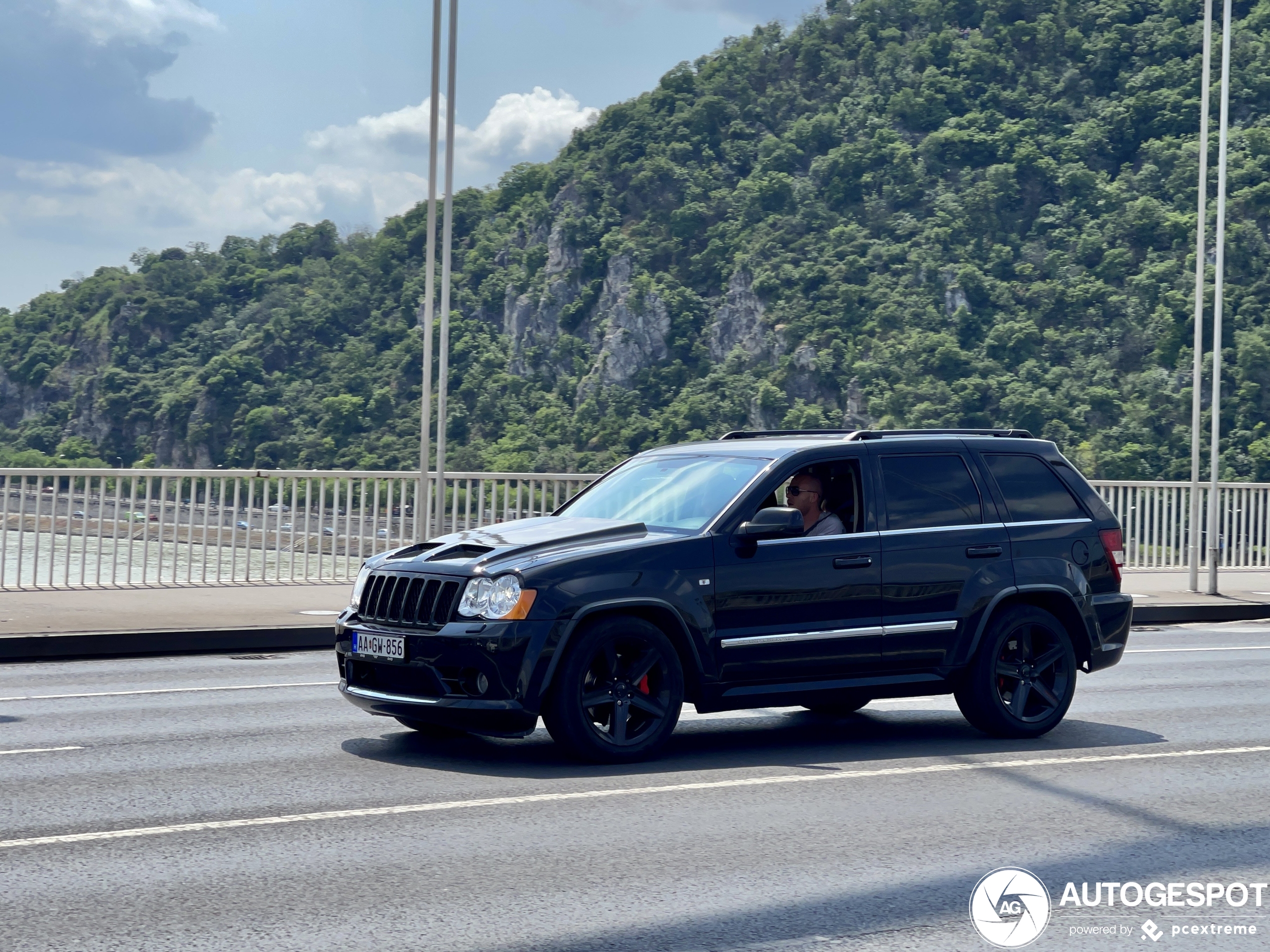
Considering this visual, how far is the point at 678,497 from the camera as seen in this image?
334 inches

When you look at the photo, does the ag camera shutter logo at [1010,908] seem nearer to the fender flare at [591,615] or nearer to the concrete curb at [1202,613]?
the fender flare at [591,615]

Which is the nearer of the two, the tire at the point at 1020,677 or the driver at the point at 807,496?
the driver at the point at 807,496

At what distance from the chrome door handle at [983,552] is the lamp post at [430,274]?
9.47 meters

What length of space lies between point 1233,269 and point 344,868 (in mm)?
101051

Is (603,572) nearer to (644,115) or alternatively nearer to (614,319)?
(614,319)

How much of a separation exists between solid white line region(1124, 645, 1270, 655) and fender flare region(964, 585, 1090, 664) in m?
5.84

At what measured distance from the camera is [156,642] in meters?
13.2

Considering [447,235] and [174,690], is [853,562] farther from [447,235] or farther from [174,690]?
[447,235]

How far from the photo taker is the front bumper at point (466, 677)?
736 cm

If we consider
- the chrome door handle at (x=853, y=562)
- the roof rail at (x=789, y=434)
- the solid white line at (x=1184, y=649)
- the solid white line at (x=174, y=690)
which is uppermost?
the roof rail at (x=789, y=434)

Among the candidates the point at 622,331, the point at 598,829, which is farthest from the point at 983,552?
the point at 622,331

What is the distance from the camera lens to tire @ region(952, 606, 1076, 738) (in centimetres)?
875

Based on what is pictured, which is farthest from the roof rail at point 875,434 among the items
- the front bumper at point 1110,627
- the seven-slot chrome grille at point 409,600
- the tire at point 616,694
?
the seven-slot chrome grille at point 409,600

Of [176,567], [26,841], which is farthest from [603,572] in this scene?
[176,567]
